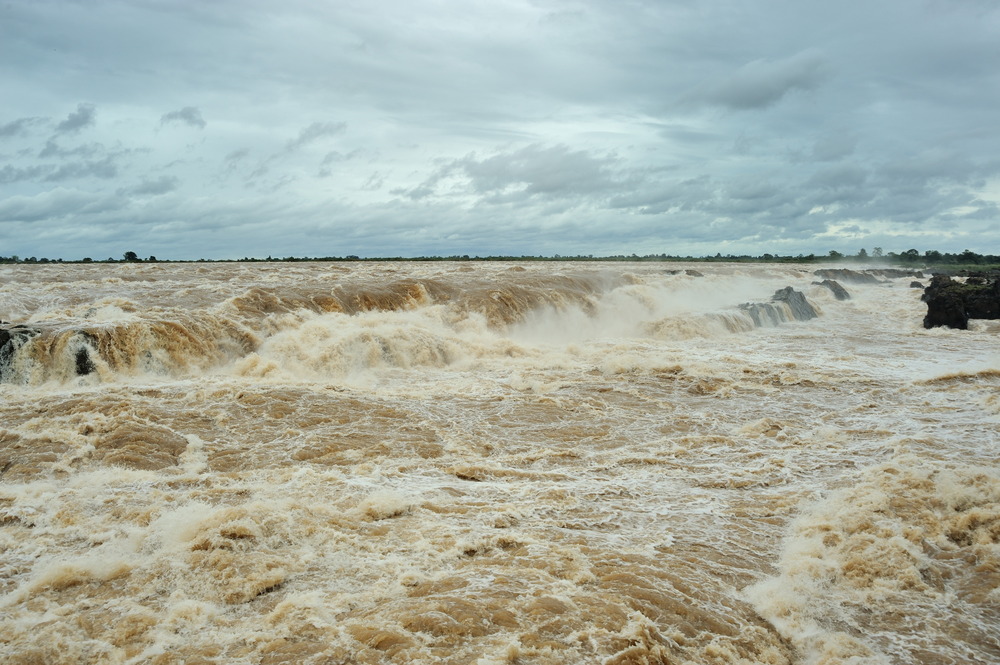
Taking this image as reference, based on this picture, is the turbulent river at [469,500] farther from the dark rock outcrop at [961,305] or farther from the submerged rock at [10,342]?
the dark rock outcrop at [961,305]

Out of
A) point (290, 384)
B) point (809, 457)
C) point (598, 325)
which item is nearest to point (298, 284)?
point (290, 384)

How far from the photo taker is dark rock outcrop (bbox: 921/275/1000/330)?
23.5 meters

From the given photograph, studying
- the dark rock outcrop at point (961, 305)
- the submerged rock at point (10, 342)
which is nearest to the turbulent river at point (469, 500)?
the submerged rock at point (10, 342)

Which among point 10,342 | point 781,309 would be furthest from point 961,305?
point 10,342

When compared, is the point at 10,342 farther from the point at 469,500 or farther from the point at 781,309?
the point at 781,309

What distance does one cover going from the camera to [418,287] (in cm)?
2236

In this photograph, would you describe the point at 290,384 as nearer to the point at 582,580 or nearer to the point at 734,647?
the point at 582,580

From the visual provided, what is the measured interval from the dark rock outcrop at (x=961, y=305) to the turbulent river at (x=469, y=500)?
7.24 m

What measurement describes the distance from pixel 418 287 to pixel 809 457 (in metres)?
15.6

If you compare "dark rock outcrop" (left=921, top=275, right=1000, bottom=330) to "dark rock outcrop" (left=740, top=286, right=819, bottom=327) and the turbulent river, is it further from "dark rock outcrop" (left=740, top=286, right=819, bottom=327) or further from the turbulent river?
the turbulent river

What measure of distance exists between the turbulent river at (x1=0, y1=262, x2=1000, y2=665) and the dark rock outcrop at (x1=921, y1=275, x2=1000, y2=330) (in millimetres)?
7240

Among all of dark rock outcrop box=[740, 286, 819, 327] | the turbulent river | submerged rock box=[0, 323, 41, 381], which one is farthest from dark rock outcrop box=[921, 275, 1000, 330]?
submerged rock box=[0, 323, 41, 381]

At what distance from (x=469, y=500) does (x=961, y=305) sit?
24.2 m

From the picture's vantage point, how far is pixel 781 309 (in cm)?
2672
